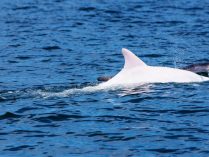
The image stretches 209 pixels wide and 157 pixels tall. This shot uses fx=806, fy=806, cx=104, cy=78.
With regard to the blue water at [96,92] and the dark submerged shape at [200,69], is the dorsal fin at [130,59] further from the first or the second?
the dark submerged shape at [200,69]

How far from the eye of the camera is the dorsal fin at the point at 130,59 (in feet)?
71.6

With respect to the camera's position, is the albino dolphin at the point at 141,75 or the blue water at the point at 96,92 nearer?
the blue water at the point at 96,92

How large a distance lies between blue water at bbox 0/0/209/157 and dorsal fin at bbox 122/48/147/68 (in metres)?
0.82

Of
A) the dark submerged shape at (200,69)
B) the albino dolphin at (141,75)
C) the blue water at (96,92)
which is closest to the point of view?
the blue water at (96,92)

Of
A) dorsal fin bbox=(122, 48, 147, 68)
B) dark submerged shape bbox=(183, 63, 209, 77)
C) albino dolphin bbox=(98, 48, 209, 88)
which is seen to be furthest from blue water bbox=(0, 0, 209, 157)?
dark submerged shape bbox=(183, 63, 209, 77)

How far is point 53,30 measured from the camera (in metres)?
37.5

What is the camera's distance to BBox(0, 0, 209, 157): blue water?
16.4 meters

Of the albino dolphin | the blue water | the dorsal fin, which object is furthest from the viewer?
the albino dolphin

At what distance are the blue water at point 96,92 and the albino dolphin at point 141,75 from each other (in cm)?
42

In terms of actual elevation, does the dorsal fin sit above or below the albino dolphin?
above

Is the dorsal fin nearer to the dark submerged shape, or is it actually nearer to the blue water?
the blue water

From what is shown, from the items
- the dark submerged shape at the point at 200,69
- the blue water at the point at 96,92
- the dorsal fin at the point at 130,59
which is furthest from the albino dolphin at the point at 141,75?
the dark submerged shape at the point at 200,69

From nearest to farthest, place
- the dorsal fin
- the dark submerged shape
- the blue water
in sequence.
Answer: the blue water
the dorsal fin
the dark submerged shape

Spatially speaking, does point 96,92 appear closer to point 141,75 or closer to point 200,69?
point 141,75
